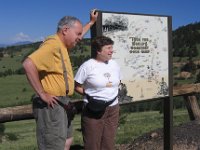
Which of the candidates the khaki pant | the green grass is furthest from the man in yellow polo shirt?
the green grass

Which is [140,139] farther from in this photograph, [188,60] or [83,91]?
[188,60]

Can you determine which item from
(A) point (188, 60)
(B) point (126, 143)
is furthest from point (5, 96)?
(B) point (126, 143)

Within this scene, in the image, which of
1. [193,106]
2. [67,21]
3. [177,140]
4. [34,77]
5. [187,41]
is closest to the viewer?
[34,77]

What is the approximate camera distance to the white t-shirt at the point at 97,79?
516 cm

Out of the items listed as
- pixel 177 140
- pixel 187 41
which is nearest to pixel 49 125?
pixel 177 140

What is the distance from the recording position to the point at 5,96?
65.1m

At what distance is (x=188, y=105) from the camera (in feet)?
26.1

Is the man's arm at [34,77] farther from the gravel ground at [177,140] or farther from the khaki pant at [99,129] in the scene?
the gravel ground at [177,140]

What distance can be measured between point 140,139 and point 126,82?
5.07ft

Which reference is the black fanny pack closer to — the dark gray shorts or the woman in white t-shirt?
the woman in white t-shirt

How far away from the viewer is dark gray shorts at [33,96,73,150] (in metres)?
4.26

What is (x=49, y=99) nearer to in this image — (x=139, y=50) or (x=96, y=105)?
(x=96, y=105)

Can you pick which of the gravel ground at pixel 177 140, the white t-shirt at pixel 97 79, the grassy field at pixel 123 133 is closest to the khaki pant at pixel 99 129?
the white t-shirt at pixel 97 79

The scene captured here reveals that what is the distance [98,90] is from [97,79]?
12 cm
